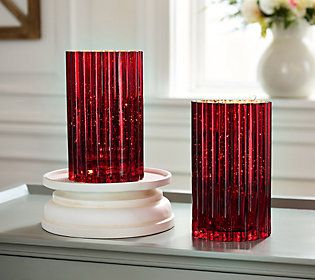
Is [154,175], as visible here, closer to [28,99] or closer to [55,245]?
[55,245]

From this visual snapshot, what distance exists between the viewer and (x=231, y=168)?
121 centimetres

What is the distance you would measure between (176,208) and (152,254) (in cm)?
34

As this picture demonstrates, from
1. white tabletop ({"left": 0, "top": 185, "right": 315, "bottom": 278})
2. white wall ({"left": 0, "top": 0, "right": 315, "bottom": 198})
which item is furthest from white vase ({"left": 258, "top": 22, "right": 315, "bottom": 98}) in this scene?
white tabletop ({"left": 0, "top": 185, "right": 315, "bottom": 278})

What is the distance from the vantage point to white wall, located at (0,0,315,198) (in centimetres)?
211

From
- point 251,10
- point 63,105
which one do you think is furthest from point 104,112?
point 63,105

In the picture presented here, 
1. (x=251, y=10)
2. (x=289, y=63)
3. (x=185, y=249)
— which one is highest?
(x=251, y=10)

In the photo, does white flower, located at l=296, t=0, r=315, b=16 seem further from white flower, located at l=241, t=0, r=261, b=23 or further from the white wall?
the white wall

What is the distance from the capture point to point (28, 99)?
2.31 m

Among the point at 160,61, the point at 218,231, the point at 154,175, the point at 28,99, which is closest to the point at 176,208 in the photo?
the point at 154,175

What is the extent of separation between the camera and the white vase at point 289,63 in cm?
204

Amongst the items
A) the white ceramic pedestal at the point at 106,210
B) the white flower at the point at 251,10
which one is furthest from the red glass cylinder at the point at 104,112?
the white flower at the point at 251,10

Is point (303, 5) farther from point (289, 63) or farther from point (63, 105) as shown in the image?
point (63, 105)

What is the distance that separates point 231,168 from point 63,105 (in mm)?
1142

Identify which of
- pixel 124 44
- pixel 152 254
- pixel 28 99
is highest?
pixel 124 44
